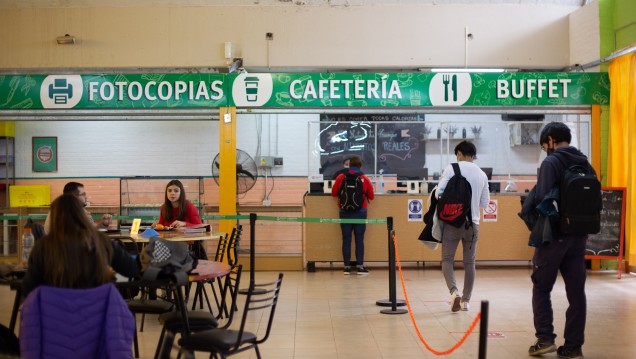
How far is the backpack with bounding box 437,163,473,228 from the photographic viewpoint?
22.4ft

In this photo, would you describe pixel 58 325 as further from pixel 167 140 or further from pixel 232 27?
pixel 167 140

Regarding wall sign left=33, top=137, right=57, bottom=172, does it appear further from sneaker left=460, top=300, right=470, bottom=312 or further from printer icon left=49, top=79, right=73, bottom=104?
sneaker left=460, top=300, right=470, bottom=312

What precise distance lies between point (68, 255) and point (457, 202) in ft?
13.8

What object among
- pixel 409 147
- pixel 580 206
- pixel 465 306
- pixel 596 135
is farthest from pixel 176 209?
pixel 596 135

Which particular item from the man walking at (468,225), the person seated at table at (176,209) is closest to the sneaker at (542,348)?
the man walking at (468,225)

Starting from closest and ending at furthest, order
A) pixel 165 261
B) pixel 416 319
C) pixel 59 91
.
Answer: pixel 165 261
pixel 416 319
pixel 59 91

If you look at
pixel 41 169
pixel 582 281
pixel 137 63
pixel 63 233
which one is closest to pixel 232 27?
pixel 137 63

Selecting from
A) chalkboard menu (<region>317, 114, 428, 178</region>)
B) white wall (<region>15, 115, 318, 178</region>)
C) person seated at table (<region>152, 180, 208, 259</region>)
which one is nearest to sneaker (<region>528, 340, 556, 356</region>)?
person seated at table (<region>152, 180, 208, 259</region>)

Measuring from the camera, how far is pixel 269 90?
35.0 ft

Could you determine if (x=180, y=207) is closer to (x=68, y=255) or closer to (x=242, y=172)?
(x=242, y=172)

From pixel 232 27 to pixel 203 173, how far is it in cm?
324

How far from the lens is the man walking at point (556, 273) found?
5.15 metres

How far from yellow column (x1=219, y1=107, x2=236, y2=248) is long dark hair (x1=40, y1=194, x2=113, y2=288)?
7217 millimetres

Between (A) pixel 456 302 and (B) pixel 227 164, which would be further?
(B) pixel 227 164
